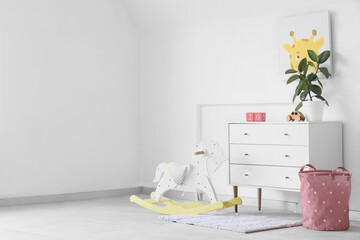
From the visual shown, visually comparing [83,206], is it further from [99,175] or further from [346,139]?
[346,139]

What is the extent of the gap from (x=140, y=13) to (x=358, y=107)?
2520 mm

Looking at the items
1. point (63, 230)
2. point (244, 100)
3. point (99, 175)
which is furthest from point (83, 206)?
point (244, 100)

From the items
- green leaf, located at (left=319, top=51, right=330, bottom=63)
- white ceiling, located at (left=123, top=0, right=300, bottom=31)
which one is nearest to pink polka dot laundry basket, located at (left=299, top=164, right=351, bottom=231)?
green leaf, located at (left=319, top=51, right=330, bottom=63)

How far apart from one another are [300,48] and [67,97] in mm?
2202

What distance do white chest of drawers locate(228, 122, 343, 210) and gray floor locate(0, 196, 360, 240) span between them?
36cm

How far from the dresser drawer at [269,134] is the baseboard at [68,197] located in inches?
64.8

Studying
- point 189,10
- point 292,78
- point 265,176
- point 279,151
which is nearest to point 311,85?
point 292,78

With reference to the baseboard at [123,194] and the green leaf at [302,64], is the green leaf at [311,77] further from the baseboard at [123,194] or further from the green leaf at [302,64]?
the baseboard at [123,194]

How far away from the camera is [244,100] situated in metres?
5.27

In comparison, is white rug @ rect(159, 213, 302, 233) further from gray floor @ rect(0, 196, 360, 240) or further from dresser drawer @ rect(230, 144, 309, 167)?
dresser drawer @ rect(230, 144, 309, 167)

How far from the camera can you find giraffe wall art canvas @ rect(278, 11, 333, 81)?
4664 millimetres

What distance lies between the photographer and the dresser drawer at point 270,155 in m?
4.42

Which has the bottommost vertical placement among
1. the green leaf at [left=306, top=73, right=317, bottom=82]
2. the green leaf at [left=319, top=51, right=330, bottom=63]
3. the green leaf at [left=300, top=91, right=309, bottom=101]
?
the green leaf at [left=300, top=91, right=309, bottom=101]

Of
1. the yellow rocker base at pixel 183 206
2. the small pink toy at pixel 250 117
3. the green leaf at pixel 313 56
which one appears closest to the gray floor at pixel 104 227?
the yellow rocker base at pixel 183 206
